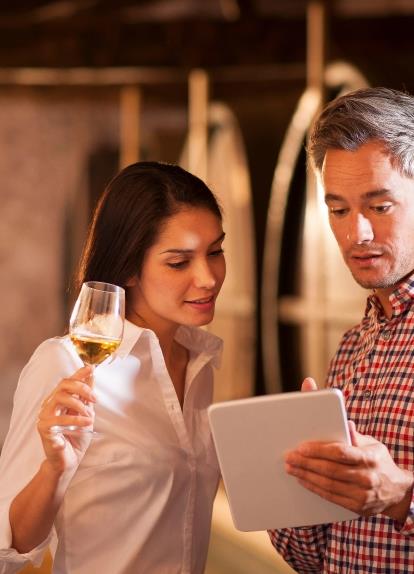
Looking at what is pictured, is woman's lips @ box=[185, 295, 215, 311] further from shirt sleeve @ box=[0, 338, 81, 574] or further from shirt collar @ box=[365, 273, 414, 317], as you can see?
shirt collar @ box=[365, 273, 414, 317]

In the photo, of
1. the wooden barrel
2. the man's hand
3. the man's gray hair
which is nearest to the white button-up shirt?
the man's hand

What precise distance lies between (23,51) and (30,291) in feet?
5.94

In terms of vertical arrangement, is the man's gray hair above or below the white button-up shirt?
above

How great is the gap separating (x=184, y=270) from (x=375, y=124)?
498 mm

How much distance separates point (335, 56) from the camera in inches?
156

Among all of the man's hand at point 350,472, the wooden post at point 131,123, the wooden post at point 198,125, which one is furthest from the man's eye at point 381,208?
the wooden post at point 131,123

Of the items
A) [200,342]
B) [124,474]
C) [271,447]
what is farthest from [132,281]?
[271,447]

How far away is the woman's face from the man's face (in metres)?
0.29

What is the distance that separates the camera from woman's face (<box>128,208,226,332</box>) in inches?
83.8

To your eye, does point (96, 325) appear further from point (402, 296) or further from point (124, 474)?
point (402, 296)

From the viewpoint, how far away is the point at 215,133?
17.0 feet

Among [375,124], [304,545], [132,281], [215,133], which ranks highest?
[215,133]

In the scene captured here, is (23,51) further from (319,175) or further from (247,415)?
(247,415)

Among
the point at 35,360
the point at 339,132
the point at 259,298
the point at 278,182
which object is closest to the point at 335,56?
the point at 278,182
